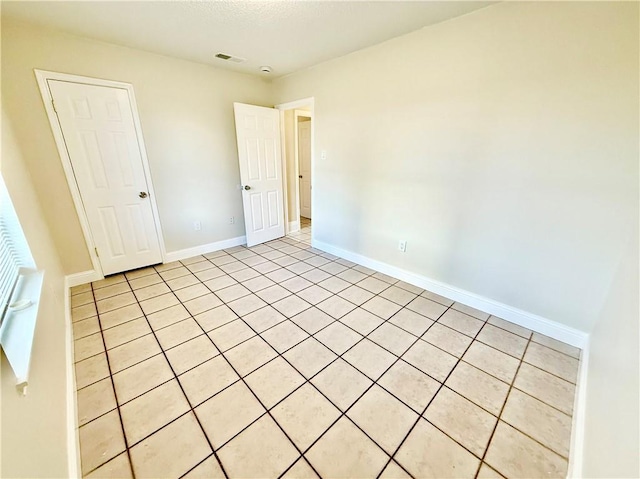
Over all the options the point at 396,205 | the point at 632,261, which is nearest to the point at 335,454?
the point at 632,261

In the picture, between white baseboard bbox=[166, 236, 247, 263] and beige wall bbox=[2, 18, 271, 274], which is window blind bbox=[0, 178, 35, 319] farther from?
white baseboard bbox=[166, 236, 247, 263]

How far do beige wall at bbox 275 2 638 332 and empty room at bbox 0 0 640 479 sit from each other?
2cm

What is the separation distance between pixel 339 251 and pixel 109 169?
2.79 m

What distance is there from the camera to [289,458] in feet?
4.06

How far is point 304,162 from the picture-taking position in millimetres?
5438

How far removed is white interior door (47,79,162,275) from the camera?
2502mm

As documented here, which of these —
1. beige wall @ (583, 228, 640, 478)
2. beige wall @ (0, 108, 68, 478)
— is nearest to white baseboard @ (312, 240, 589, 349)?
beige wall @ (583, 228, 640, 478)

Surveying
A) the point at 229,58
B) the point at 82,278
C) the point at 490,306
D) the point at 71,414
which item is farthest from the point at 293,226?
the point at 71,414

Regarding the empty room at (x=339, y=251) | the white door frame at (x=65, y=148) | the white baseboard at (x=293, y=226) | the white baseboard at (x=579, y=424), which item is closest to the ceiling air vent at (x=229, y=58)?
the empty room at (x=339, y=251)

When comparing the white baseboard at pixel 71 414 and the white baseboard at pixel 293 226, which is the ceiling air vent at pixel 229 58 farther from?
the white baseboard at pixel 71 414

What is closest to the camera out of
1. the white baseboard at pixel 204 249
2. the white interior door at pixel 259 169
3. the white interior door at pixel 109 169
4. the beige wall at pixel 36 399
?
the beige wall at pixel 36 399

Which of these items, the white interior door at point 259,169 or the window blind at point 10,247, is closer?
the window blind at point 10,247

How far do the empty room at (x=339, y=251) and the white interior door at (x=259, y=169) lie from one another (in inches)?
4.7

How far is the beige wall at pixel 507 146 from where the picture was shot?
161 centimetres
